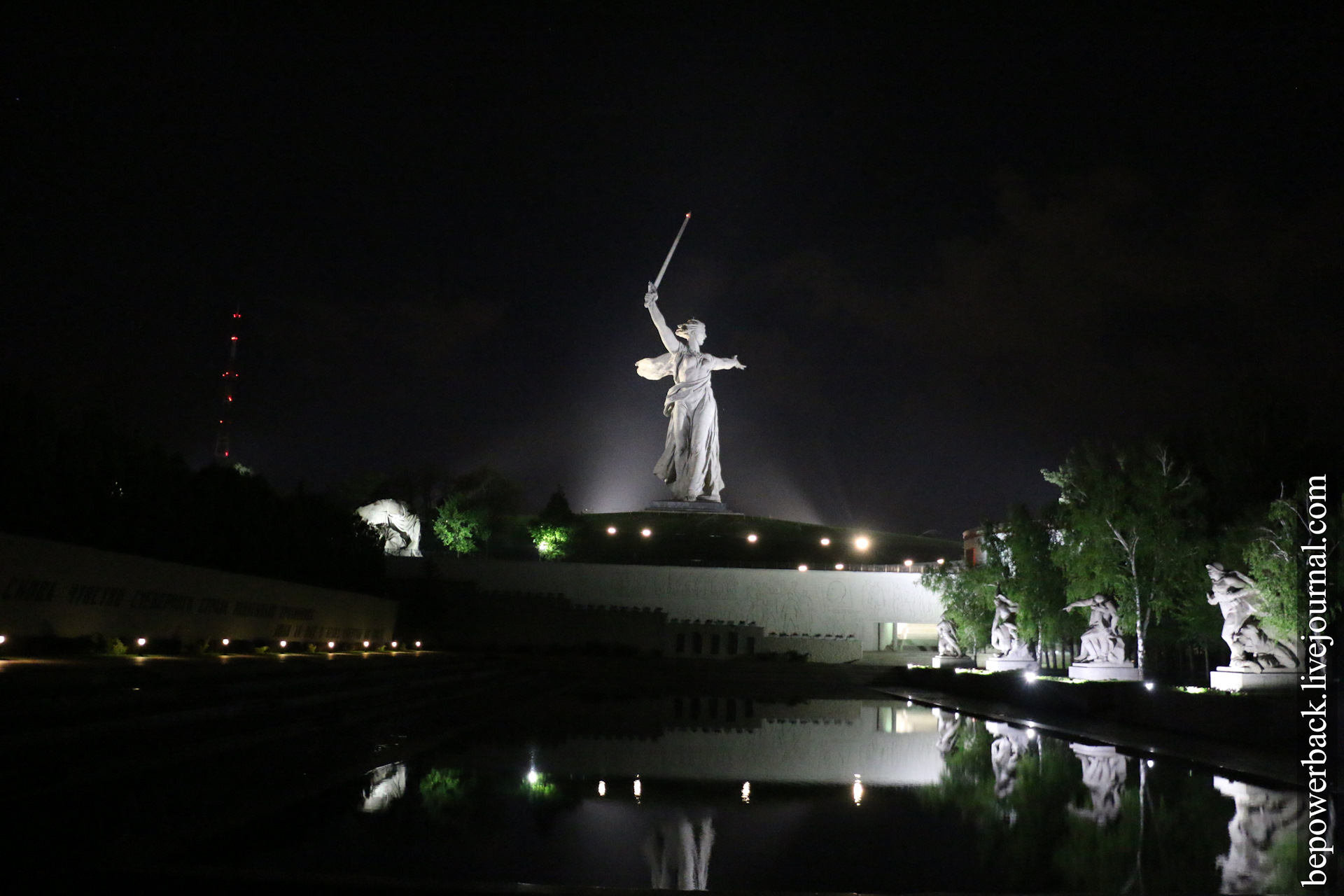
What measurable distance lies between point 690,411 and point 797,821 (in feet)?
153

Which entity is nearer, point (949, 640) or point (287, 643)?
point (287, 643)

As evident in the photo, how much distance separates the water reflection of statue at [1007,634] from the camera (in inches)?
1102

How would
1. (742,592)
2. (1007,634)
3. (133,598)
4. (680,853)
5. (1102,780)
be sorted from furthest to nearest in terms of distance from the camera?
(742,592) → (1007,634) → (133,598) → (1102,780) → (680,853)

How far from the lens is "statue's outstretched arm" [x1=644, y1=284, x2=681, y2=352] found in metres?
51.4

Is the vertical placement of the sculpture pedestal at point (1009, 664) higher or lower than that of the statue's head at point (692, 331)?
lower

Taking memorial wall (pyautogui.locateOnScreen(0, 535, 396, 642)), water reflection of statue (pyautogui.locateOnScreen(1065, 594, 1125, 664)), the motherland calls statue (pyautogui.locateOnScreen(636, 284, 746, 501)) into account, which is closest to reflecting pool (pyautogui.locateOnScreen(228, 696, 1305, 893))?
memorial wall (pyautogui.locateOnScreen(0, 535, 396, 642))

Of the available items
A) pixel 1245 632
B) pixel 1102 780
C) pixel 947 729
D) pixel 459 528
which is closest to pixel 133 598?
pixel 947 729

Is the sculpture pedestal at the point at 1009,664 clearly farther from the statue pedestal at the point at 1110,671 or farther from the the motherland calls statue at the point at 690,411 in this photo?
the the motherland calls statue at the point at 690,411

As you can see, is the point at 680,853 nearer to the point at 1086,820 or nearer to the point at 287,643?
the point at 1086,820

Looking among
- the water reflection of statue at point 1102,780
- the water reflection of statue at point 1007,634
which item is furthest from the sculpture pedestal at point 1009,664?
the water reflection of statue at point 1102,780

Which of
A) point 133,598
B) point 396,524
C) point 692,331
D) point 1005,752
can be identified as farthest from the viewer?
point 692,331

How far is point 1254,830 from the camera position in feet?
25.0

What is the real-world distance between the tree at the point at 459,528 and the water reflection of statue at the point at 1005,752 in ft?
127

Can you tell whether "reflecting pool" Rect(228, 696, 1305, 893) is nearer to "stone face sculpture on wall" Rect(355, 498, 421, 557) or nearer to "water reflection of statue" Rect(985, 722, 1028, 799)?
"water reflection of statue" Rect(985, 722, 1028, 799)
